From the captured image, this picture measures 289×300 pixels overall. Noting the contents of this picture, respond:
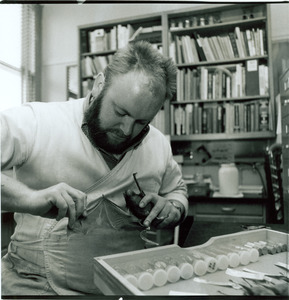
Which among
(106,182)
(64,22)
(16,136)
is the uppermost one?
(64,22)

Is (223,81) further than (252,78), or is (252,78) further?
(223,81)

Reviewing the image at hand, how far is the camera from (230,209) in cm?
151

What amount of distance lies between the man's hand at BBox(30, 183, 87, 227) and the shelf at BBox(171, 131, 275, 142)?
103 cm

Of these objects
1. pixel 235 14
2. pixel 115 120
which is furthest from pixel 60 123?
pixel 235 14

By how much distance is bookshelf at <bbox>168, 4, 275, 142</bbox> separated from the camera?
1.59 metres

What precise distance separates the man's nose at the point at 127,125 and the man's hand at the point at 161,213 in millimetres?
232

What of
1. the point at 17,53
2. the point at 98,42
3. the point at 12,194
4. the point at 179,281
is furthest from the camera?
the point at 98,42

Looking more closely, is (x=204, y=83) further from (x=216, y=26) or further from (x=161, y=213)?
(x=161, y=213)

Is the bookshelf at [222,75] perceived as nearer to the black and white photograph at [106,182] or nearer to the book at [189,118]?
the book at [189,118]

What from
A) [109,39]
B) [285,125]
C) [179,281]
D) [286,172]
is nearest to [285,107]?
[285,125]

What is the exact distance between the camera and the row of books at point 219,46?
5.47ft

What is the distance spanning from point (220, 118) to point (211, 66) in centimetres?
33

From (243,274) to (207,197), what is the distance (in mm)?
789

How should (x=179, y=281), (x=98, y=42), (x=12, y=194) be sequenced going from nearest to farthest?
(x=179, y=281)
(x=12, y=194)
(x=98, y=42)
